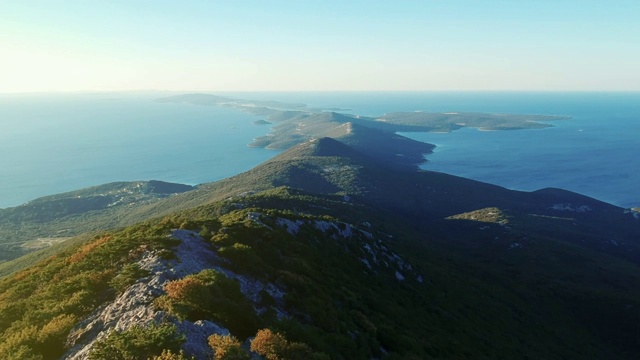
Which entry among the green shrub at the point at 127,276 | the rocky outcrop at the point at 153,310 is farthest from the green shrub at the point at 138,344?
the green shrub at the point at 127,276

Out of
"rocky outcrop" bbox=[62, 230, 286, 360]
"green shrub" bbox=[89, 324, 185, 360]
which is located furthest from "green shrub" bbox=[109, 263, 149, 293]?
→ "green shrub" bbox=[89, 324, 185, 360]

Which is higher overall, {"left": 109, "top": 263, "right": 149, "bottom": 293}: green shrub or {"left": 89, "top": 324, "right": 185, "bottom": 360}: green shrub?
{"left": 89, "top": 324, "right": 185, "bottom": 360}: green shrub

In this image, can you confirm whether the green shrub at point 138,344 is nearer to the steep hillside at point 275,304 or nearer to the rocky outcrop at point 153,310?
the steep hillside at point 275,304

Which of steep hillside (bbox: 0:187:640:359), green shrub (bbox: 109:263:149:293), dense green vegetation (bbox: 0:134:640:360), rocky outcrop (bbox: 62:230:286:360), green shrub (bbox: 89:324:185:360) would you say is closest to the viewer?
green shrub (bbox: 89:324:185:360)

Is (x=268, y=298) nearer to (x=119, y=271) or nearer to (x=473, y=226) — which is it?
(x=119, y=271)

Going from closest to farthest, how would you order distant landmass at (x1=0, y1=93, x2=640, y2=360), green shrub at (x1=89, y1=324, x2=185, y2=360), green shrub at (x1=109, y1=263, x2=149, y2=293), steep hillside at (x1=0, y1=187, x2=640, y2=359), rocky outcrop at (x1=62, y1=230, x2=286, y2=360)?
green shrub at (x1=89, y1=324, x2=185, y2=360) < rocky outcrop at (x1=62, y1=230, x2=286, y2=360) < distant landmass at (x1=0, y1=93, x2=640, y2=360) < steep hillside at (x1=0, y1=187, x2=640, y2=359) < green shrub at (x1=109, y1=263, x2=149, y2=293)

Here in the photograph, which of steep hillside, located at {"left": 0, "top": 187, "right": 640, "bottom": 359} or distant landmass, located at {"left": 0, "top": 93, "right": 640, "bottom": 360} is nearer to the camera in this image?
distant landmass, located at {"left": 0, "top": 93, "right": 640, "bottom": 360}

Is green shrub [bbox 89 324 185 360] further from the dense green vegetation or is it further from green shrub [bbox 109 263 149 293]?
green shrub [bbox 109 263 149 293]

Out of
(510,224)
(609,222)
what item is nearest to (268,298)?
(510,224)

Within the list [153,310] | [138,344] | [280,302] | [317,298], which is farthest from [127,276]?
[317,298]

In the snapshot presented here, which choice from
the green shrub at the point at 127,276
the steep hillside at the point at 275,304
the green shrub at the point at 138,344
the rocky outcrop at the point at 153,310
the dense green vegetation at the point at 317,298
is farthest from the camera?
the green shrub at the point at 127,276

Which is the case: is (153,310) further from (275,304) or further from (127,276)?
(275,304)
